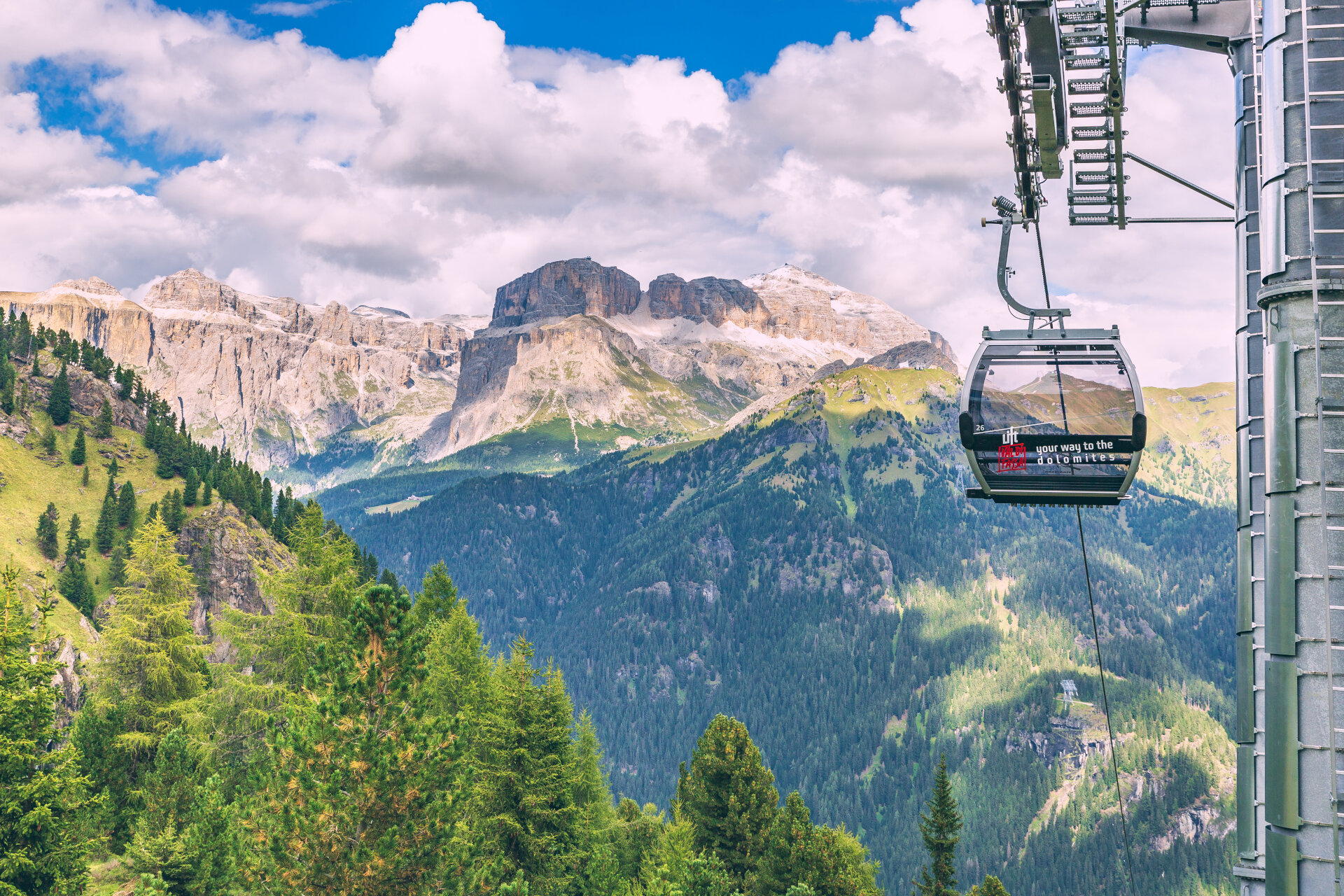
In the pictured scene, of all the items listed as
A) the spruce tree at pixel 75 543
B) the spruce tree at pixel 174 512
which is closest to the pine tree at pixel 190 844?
the spruce tree at pixel 75 543

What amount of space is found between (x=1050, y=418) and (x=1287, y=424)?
6.83m

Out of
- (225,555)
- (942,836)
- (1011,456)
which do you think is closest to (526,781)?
(1011,456)

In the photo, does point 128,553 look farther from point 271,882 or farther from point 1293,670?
point 1293,670

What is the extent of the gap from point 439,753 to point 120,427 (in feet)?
407

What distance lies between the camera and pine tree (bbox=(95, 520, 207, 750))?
40031 mm

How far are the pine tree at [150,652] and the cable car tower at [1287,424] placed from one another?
126ft

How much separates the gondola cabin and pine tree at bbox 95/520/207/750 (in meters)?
34.0

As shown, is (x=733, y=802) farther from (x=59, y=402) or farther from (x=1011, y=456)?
(x=59, y=402)

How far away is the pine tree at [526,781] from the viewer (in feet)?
117

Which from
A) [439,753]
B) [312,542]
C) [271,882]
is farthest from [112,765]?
[439,753]

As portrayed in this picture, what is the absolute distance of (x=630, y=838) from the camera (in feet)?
161

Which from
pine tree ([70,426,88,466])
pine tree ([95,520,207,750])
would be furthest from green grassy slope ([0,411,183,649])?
pine tree ([95,520,207,750])

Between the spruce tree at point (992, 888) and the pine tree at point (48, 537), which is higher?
the pine tree at point (48, 537)

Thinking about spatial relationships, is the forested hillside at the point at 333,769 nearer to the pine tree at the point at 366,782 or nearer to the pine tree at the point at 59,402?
the pine tree at the point at 366,782
